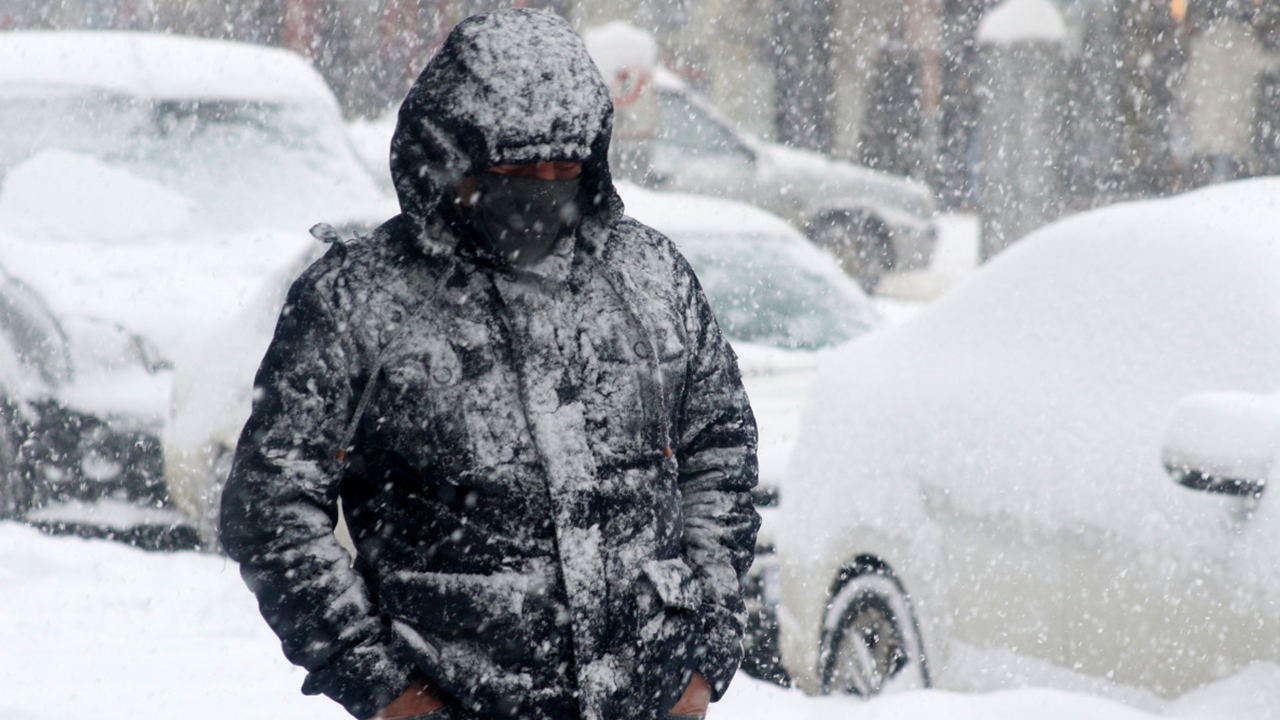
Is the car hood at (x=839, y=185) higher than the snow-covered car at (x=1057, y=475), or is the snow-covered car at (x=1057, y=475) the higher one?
the snow-covered car at (x=1057, y=475)

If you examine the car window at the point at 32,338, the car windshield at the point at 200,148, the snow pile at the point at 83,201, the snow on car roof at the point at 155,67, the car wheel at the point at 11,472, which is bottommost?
the car wheel at the point at 11,472

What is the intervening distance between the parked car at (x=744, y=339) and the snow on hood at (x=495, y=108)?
3.05 meters

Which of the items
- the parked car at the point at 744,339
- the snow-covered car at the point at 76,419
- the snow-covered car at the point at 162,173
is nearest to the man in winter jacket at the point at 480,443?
the parked car at the point at 744,339

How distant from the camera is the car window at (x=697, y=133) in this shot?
1464 centimetres

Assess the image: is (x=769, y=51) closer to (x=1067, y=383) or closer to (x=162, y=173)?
(x=162, y=173)

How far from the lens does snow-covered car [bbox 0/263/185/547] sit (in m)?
6.31

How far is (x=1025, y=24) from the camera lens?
9211mm

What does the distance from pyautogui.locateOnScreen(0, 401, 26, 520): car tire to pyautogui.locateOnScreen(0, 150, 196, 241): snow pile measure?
1.14 meters

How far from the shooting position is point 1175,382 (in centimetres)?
358

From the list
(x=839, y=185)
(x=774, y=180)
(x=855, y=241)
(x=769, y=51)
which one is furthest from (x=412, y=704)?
(x=769, y=51)

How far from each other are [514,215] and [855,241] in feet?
45.6

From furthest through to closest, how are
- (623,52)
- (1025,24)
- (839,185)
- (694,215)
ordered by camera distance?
1. (839,185)
2. (623,52)
3. (1025,24)
4. (694,215)

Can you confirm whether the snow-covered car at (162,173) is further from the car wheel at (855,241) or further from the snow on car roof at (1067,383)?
the car wheel at (855,241)

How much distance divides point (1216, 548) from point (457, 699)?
6.38ft
